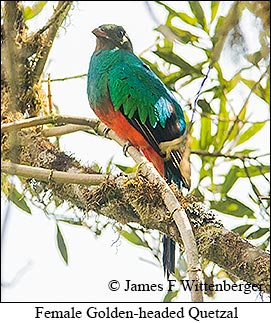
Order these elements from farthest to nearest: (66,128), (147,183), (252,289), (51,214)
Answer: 1. (51,214)
2. (66,128)
3. (147,183)
4. (252,289)

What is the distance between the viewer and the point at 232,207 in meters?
2.79

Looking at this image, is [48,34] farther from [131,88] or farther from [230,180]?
[230,180]

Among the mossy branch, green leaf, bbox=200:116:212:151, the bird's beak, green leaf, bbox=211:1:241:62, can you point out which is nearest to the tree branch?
the bird's beak

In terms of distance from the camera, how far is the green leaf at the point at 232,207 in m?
2.77

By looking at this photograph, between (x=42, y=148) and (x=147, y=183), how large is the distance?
1.75 feet

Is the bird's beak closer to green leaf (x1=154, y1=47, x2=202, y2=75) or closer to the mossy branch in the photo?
green leaf (x1=154, y1=47, x2=202, y2=75)

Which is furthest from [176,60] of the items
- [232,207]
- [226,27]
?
[226,27]

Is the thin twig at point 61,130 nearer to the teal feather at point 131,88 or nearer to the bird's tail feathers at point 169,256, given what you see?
the teal feather at point 131,88

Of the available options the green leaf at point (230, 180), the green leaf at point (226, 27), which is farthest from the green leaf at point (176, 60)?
the green leaf at point (226, 27)

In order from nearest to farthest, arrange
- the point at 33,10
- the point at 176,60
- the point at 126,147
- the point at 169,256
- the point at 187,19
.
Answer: the point at 169,256 → the point at 126,147 → the point at 176,60 → the point at 187,19 → the point at 33,10

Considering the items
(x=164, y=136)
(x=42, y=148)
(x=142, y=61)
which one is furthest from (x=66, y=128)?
(x=142, y=61)

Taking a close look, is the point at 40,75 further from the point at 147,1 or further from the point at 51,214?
the point at 147,1

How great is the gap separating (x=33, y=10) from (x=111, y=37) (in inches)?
13.8

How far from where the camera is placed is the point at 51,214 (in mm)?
2730
